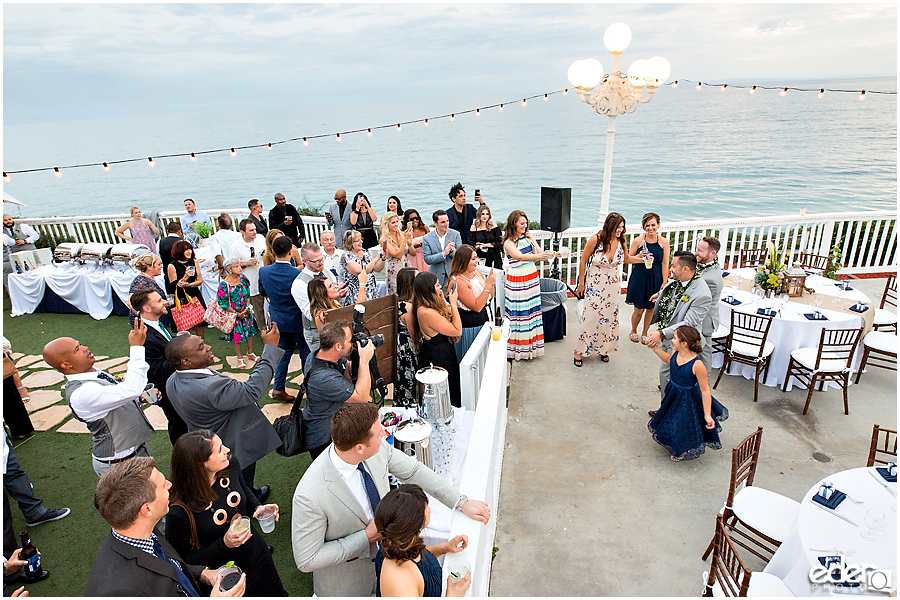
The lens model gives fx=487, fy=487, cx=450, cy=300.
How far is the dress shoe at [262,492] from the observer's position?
348 centimetres

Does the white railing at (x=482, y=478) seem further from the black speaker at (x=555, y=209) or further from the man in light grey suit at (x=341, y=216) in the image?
the man in light grey suit at (x=341, y=216)

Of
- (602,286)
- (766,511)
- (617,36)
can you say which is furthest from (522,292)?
(617,36)

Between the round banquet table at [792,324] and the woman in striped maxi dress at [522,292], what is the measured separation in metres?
1.97

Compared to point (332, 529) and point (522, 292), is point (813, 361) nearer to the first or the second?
point (522, 292)

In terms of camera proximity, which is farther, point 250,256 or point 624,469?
point 250,256

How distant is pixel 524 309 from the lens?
5.30 meters

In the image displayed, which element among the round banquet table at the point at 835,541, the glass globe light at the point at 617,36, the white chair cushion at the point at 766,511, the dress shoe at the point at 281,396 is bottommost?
the dress shoe at the point at 281,396

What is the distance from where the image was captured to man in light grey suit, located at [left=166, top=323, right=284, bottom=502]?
256cm

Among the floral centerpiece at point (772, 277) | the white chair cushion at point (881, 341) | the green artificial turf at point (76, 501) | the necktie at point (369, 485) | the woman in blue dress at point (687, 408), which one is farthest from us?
the floral centerpiece at point (772, 277)

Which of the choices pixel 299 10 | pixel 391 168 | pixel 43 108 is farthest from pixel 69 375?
pixel 391 168

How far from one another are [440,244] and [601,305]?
74.2 inches

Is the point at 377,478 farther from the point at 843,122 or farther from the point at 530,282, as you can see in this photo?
the point at 843,122

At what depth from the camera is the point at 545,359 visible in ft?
18.1

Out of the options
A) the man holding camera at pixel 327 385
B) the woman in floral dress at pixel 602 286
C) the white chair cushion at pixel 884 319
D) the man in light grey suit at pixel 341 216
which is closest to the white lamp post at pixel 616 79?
the woman in floral dress at pixel 602 286
